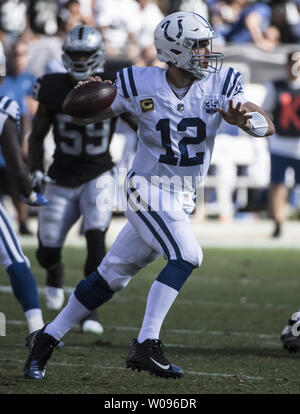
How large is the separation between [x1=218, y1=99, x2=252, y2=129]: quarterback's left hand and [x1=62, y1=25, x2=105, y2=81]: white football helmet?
1.82 meters

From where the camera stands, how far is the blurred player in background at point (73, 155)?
6367mm

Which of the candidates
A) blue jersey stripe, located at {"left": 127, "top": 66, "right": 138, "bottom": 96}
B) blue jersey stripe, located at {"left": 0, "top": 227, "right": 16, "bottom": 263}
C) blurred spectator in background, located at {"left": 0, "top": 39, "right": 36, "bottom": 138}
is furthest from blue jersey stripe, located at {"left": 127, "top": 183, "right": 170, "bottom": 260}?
blurred spectator in background, located at {"left": 0, "top": 39, "right": 36, "bottom": 138}

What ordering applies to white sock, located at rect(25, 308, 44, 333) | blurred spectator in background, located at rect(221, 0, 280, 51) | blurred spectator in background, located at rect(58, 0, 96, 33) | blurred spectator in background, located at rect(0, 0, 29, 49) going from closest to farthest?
white sock, located at rect(25, 308, 44, 333), blurred spectator in background, located at rect(58, 0, 96, 33), blurred spectator in background, located at rect(0, 0, 29, 49), blurred spectator in background, located at rect(221, 0, 280, 51)

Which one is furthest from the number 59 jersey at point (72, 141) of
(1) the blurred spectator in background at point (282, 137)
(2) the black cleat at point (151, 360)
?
(1) the blurred spectator in background at point (282, 137)

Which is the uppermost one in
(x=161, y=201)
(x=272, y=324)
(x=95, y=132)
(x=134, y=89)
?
(x=134, y=89)

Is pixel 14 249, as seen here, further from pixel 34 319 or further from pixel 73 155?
pixel 73 155

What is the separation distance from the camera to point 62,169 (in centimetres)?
650

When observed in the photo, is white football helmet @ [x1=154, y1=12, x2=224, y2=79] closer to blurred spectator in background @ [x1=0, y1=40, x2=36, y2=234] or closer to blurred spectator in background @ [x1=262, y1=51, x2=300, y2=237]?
blurred spectator in background @ [x1=262, y1=51, x2=300, y2=237]

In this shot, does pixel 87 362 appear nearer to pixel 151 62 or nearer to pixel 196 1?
pixel 151 62

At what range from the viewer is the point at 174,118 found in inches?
193

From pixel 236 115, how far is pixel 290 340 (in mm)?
1300

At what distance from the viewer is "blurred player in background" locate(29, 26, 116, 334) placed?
6.37 meters

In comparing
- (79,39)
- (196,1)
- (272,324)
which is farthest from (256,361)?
(196,1)

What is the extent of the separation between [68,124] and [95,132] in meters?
0.17
